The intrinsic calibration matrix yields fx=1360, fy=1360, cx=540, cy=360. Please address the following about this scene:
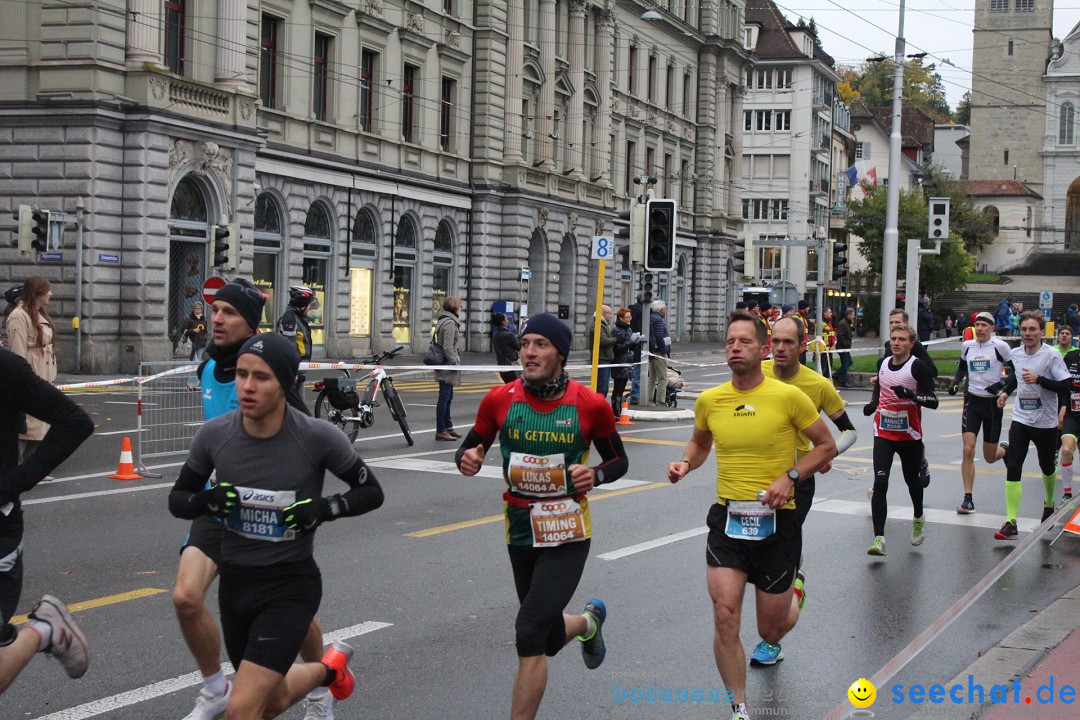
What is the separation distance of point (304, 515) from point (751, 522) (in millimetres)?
2316

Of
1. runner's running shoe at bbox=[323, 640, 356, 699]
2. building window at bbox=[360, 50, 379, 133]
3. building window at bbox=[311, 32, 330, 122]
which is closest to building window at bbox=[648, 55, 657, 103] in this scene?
building window at bbox=[360, 50, 379, 133]

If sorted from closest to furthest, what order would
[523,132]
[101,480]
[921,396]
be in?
[921,396] → [101,480] → [523,132]

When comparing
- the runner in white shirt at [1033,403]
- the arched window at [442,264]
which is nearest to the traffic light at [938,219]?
the arched window at [442,264]

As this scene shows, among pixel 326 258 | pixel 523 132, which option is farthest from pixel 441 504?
pixel 523 132

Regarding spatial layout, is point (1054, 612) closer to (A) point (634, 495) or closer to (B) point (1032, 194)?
(A) point (634, 495)

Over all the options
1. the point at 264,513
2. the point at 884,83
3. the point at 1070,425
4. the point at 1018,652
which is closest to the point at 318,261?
the point at 1070,425

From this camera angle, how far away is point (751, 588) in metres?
9.23

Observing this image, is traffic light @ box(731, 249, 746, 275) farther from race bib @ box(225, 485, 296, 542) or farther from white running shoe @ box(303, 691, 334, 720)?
race bib @ box(225, 485, 296, 542)

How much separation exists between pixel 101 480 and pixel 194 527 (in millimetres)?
8174

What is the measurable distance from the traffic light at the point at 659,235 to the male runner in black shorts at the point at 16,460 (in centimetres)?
1729

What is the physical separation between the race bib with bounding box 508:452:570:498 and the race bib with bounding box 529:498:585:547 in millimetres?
43

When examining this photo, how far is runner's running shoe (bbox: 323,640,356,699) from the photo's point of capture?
17.5ft

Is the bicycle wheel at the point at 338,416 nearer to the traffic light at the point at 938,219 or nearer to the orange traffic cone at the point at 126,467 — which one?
the orange traffic cone at the point at 126,467

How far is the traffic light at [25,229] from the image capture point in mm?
27016
